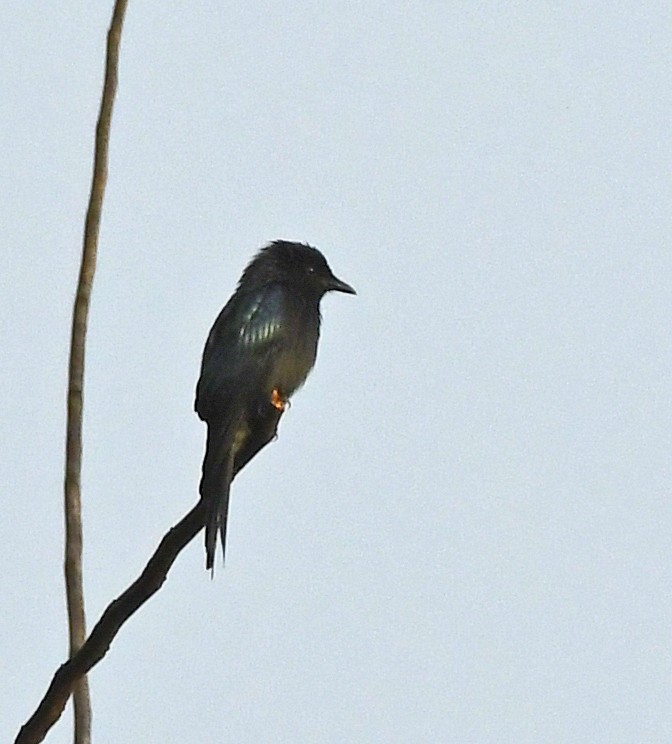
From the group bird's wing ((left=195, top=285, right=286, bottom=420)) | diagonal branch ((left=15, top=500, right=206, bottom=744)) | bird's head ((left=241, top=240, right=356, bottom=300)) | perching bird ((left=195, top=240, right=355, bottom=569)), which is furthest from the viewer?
bird's head ((left=241, top=240, right=356, bottom=300))

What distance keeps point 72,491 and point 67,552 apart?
0.51 ft

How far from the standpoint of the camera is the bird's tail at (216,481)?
5609mm

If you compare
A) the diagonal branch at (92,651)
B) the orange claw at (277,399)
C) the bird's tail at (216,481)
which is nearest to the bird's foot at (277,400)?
the orange claw at (277,399)

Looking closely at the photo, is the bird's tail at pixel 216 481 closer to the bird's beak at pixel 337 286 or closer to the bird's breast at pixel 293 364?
the bird's breast at pixel 293 364

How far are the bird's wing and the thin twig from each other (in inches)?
109

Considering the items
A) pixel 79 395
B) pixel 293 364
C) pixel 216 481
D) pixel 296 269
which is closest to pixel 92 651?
pixel 79 395

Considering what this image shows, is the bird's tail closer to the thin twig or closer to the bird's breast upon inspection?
the thin twig

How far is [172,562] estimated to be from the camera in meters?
4.43

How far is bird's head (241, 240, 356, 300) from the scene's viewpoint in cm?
855

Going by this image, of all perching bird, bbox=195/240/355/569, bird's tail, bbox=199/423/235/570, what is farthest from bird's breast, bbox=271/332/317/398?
bird's tail, bbox=199/423/235/570

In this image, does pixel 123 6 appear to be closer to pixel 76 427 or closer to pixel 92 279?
pixel 92 279

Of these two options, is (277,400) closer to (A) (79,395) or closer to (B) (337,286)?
(B) (337,286)

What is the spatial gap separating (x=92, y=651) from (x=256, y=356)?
11.7ft

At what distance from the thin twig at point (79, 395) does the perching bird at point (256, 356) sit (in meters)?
1.40
